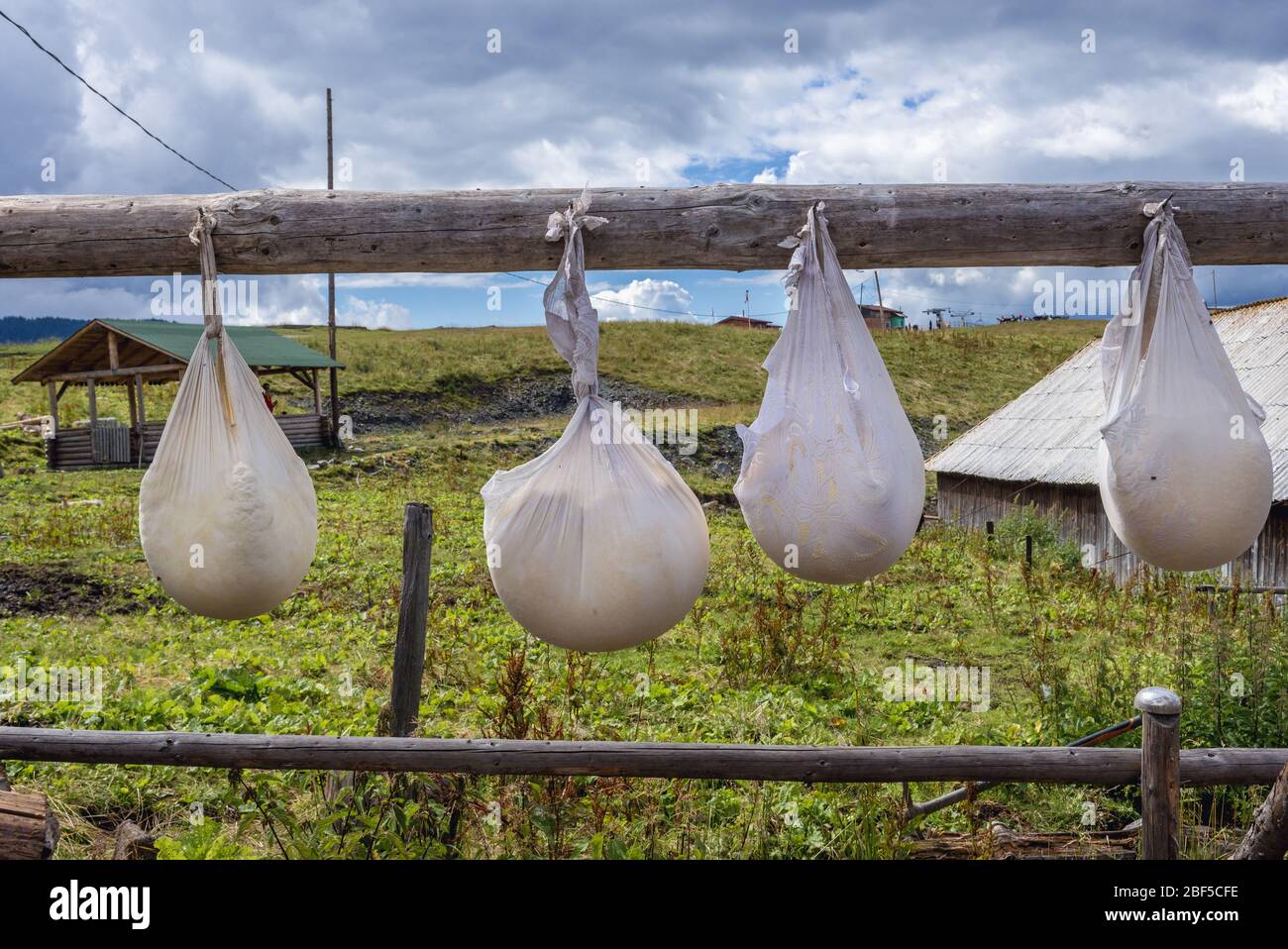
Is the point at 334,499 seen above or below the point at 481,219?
below

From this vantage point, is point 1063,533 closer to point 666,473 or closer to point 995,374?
point 666,473

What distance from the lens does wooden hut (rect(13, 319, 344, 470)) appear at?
19891 millimetres

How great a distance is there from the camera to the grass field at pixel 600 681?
4.28 m

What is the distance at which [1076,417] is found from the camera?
1434 centimetres

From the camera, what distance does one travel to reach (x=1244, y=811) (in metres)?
4.93

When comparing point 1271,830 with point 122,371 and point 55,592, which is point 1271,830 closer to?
point 55,592

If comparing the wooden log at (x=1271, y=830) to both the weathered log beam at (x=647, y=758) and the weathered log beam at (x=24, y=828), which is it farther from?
the weathered log beam at (x=24, y=828)

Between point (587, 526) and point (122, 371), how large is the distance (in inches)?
844

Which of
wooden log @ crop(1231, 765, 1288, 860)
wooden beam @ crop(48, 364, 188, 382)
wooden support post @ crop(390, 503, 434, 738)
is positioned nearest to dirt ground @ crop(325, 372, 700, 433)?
wooden beam @ crop(48, 364, 188, 382)

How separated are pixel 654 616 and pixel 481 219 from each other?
1.03 metres

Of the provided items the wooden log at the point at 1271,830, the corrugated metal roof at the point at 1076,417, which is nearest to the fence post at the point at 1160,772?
the wooden log at the point at 1271,830

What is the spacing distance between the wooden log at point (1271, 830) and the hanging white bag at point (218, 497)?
2839 millimetres


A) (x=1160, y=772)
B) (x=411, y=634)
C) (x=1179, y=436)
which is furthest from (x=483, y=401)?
(x=1179, y=436)
